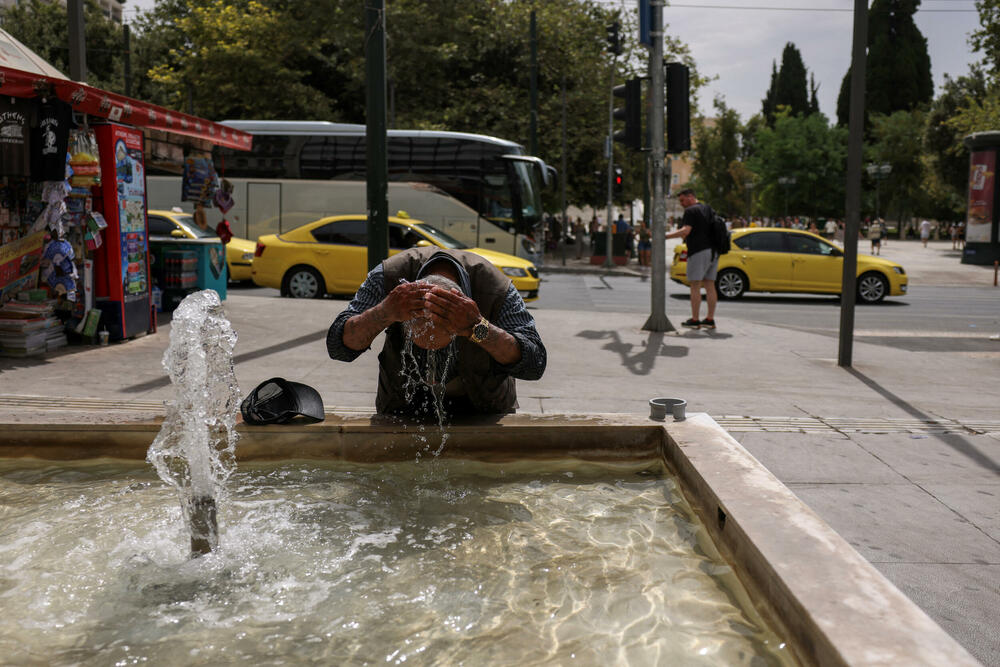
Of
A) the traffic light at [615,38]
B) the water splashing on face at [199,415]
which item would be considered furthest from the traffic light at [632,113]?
the traffic light at [615,38]

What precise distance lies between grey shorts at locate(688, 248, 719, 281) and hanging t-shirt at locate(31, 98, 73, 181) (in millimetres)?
7410

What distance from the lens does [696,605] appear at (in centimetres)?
285

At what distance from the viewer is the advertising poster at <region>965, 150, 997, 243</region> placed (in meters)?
32.6

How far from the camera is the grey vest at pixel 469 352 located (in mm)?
3977

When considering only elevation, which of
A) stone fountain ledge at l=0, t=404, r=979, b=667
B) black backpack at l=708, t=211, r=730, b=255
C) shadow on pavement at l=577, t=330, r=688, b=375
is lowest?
shadow on pavement at l=577, t=330, r=688, b=375

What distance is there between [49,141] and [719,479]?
7.28 metres

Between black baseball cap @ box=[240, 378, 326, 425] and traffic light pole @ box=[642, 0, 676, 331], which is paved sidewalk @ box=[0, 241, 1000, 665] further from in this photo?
black baseball cap @ box=[240, 378, 326, 425]

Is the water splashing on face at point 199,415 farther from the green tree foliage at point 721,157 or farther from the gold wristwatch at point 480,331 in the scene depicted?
the green tree foliage at point 721,157

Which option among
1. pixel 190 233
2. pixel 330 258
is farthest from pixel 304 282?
pixel 190 233

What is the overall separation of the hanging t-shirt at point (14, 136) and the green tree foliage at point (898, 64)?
68313 mm

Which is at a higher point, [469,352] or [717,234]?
[717,234]

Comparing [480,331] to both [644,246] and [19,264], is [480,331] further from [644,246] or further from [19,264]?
[644,246]

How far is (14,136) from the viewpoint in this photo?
7.98 meters

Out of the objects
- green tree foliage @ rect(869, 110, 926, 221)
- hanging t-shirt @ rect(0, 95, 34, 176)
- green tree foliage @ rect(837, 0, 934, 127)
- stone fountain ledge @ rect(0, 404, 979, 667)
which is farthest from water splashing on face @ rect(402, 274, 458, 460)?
green tree foliage @ rect(837, 0, 934, 127)
